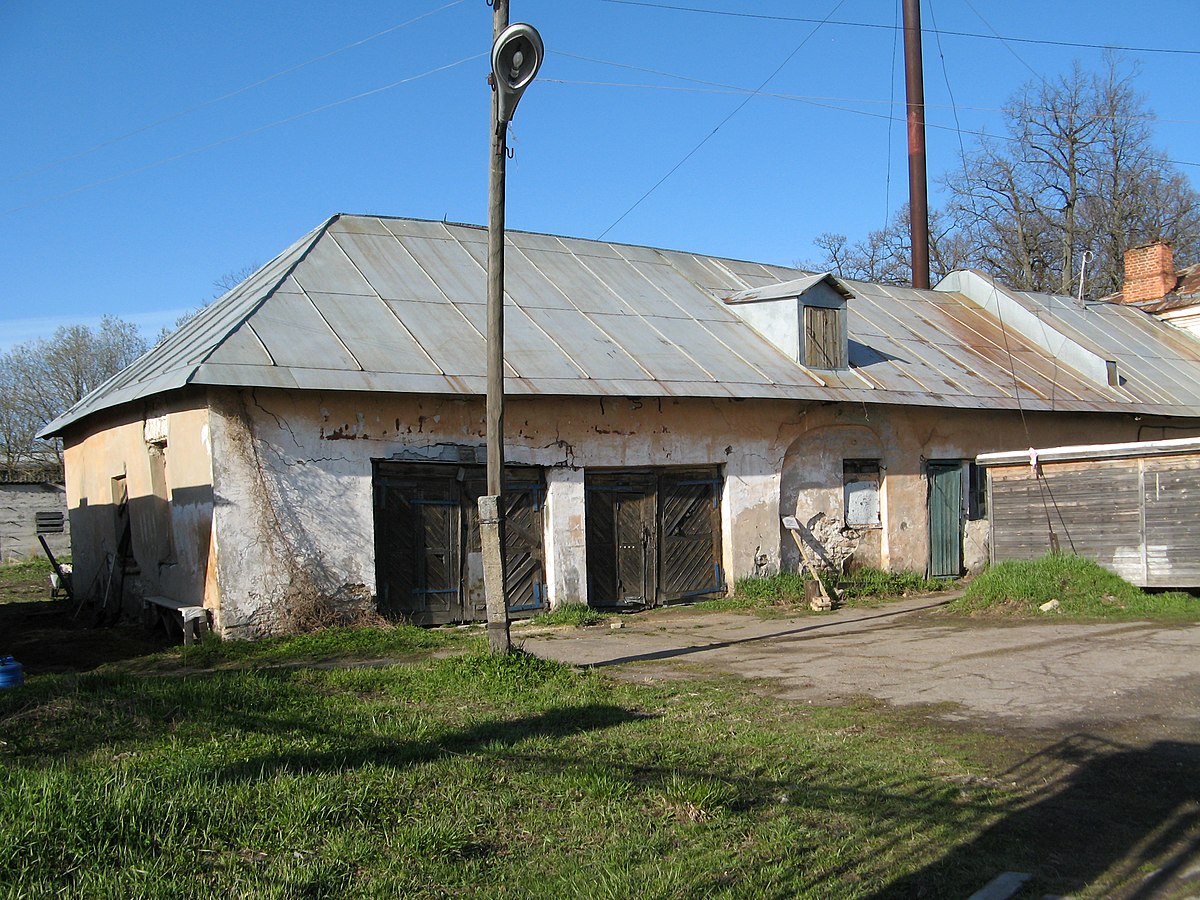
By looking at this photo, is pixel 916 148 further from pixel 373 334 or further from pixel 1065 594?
pixel 373 334

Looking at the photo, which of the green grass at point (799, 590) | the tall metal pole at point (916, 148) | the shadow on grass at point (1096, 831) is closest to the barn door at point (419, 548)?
the green grass at point (799, 590)

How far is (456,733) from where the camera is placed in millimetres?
6352

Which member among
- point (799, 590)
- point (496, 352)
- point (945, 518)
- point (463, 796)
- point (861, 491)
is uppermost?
point (496, 352)

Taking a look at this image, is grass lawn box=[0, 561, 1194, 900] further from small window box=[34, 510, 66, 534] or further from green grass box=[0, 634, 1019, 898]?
small window box=[34, 510, 66, 534]

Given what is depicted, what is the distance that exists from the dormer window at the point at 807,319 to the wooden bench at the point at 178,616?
971 centimetres

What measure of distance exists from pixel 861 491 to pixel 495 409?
9508 mm

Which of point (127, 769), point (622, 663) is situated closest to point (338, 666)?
point (622, 663)

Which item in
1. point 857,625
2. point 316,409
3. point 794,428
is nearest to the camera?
point 316,409

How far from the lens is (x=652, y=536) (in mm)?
14320

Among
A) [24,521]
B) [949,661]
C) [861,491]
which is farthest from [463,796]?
[24,521]

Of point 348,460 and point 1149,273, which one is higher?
point 1149,273

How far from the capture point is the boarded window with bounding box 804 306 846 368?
16.3 meters

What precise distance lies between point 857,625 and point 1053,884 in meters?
8.54

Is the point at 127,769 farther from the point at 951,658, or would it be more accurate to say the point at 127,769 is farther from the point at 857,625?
the point at 857,625
